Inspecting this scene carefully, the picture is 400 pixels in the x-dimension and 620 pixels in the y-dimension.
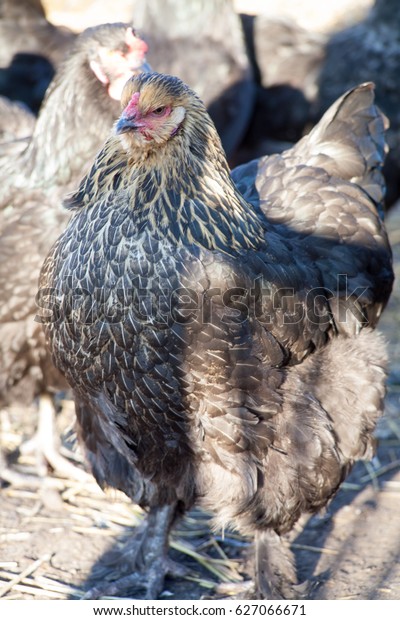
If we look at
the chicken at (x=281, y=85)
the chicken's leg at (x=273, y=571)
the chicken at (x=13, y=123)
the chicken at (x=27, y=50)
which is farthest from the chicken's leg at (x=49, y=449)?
the chicken at (x=281, y=85)

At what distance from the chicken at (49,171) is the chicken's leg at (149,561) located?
903 millimetres

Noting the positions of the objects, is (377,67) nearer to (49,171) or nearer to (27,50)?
(27,50)

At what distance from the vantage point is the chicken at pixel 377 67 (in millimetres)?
5438

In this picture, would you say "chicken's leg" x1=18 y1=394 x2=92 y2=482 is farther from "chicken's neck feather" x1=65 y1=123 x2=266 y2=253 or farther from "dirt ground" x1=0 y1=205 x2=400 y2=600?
"chicken's neck feather" x1=65 y1=123 x2=266 y2=253

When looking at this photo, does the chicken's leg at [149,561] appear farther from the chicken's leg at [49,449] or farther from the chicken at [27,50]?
the chicken at [27,50]

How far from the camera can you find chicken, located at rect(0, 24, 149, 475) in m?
3.72

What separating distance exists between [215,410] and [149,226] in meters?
0.68

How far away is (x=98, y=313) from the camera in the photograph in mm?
2744

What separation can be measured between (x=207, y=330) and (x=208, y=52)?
349cm

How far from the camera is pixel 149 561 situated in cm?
356

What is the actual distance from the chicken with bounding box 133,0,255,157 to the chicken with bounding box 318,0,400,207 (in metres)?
0.60

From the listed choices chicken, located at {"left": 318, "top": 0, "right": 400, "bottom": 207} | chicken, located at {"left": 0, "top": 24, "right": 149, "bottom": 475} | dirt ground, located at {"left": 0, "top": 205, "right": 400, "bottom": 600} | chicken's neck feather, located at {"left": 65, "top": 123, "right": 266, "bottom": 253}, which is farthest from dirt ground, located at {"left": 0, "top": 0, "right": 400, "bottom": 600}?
chicken, located at {"left": 318, "top": 0, "right": 400, "bottom": 207}

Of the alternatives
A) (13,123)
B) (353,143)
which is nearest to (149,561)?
(353,143)
